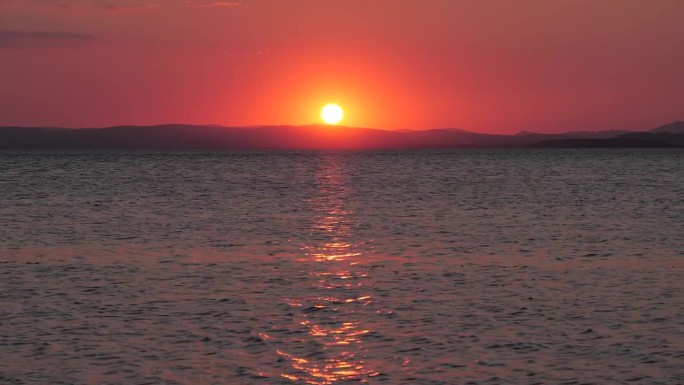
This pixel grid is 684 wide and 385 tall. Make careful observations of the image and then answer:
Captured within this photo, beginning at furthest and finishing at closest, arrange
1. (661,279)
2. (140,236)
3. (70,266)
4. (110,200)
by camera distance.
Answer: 1. (110,200)
2. (140,236)
3. (70,266)
4. (661,279)

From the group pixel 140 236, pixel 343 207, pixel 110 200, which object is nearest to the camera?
pixel 140 236

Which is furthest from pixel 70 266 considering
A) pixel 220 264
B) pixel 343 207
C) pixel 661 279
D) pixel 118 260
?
pixel 343 207

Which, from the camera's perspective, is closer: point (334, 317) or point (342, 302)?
point (334, 317)

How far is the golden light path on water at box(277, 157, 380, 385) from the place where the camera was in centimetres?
1941

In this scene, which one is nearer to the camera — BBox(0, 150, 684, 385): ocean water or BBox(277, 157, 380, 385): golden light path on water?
BBox(277, 157, 380, 385): golden light path on water

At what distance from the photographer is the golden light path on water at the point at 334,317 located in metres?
19.4

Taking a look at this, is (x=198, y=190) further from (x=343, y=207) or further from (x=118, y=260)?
(x=118, y=260)

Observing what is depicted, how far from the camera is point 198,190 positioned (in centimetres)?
9969

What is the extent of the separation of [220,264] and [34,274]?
256 inches

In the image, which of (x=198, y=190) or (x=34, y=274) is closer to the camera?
(x=34, y=274)

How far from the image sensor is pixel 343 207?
7212 cm

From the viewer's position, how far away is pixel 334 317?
2486 centimetres

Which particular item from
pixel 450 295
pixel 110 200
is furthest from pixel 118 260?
pixel 110 200

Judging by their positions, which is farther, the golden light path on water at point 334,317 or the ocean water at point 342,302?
the ocean water at point 342,302
